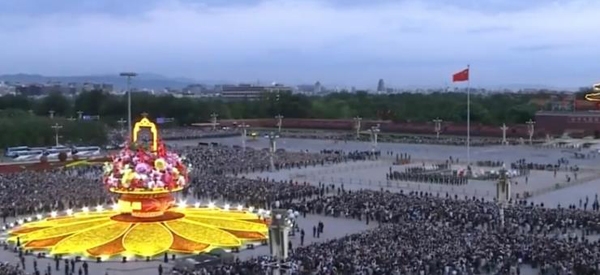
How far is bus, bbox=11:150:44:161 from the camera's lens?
55241mm

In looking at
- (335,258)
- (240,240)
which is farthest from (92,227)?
(335,258)

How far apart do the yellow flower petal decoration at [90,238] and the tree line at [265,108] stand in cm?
6830

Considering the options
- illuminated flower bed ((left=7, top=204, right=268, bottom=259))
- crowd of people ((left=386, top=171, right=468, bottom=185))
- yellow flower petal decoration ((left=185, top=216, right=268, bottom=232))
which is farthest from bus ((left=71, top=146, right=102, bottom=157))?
yellow flower petal decoration ((left=185, top=216, right=268, bottom=232))

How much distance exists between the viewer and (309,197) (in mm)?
38281

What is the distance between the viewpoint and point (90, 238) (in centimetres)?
2667

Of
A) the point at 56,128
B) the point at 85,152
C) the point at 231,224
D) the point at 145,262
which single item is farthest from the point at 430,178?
the point at 56,128

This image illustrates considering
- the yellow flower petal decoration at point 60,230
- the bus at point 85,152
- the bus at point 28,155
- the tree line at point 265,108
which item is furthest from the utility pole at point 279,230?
the tree line at point 265,108

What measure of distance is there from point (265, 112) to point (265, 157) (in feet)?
178

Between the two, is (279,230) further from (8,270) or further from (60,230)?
(60,230)

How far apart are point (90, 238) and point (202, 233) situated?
3720 millimetres

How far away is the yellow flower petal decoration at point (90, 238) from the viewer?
25797 millimetres

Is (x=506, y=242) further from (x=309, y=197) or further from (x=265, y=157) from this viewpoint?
(x=265, y=157)

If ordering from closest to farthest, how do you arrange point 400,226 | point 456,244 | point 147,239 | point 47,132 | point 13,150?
point 456,244, point 147,239, point 400,226, point 13,150, point 47,132

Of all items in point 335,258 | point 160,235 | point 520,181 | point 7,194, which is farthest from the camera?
point 520,181
